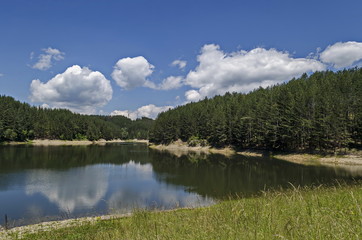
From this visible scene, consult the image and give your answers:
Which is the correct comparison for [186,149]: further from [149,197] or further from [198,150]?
[149,197]

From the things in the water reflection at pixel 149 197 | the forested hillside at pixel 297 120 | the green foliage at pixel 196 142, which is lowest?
the water reflection at pixel 149 197

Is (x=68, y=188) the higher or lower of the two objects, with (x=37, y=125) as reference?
lower

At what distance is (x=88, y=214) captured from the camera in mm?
21938

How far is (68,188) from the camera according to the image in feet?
106

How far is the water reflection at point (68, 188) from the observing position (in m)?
25.8

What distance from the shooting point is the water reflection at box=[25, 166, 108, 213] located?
25.8 metres

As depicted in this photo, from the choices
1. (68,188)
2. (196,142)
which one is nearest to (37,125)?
(196,142)

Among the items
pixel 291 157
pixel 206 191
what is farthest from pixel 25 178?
pixel 291 157

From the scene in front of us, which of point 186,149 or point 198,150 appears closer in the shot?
point 198,150

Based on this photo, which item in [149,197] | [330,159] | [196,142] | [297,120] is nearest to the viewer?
[149,197]

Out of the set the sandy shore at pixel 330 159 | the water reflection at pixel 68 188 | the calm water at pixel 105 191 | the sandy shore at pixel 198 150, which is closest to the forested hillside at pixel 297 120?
the sandy shore at pixel 330 159

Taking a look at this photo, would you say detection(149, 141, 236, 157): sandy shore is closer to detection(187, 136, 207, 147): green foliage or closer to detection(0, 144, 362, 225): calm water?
detection(187, 136, 207, 147): green foliage

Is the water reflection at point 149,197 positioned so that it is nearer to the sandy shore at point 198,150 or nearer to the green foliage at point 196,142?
the sandy shore at point 198,150

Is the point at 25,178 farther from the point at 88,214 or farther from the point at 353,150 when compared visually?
the point at 353,150
